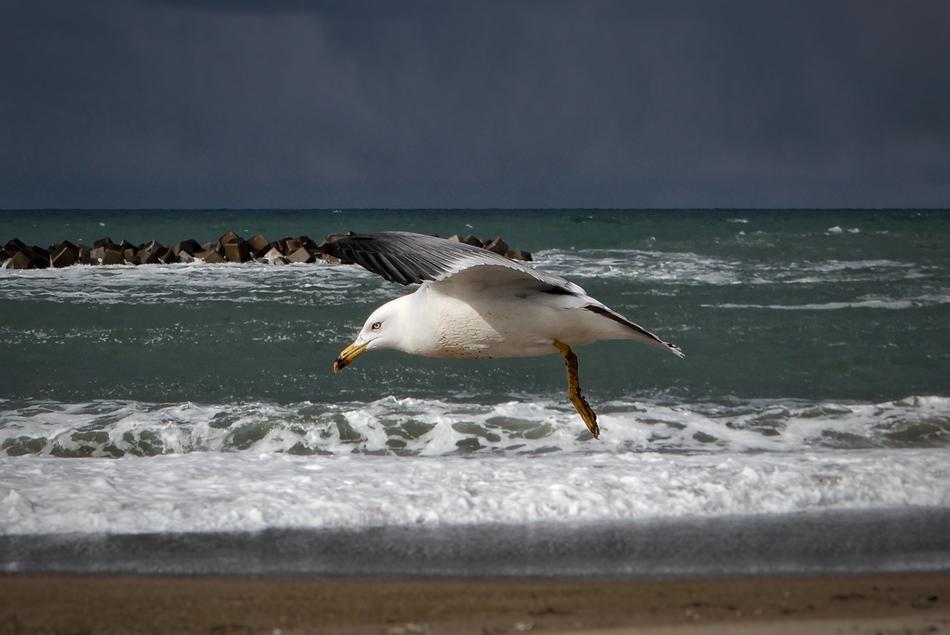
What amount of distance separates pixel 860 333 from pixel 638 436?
208 inches

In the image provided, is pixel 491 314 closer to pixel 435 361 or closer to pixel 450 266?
pixel 450 266

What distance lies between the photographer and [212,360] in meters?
10.0

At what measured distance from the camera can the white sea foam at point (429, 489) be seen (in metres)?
5.27

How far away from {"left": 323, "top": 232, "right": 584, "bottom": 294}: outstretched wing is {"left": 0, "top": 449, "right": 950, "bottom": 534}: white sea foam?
115cm

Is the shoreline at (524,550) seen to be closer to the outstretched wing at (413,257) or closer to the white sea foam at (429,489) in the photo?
the white sea foam at (429,489)

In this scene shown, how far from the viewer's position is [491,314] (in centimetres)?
504

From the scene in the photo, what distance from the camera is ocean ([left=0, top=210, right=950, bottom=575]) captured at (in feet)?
16.4

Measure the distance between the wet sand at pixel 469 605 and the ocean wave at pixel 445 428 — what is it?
8.33ft

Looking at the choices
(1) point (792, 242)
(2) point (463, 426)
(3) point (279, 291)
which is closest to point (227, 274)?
(3) point (279, 291)

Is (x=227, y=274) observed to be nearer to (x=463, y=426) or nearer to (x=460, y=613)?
(x=463, y=426)

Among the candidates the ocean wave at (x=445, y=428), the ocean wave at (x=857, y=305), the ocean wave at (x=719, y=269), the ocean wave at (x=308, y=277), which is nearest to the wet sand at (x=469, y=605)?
the ocean wave at (x=445, y=428)

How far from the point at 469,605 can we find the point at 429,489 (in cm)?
171

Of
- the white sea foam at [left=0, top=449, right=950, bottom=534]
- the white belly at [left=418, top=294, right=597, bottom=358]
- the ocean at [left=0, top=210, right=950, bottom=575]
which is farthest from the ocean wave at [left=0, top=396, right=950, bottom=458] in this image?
the white belly at [left=418, top=294, right=597, bottom=358]

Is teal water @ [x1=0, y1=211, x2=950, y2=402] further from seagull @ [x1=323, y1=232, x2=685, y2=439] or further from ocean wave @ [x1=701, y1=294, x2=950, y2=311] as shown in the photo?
seagull @ [x1=323, y1=232, x2=685, y2=439]
